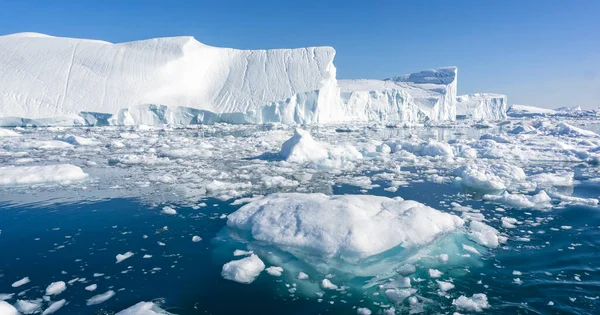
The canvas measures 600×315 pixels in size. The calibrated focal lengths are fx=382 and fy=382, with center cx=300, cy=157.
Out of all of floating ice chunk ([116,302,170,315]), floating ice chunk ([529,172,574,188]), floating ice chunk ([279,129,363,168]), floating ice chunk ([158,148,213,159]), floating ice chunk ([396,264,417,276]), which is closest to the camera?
floating ice chunk ([116,302,170,315])

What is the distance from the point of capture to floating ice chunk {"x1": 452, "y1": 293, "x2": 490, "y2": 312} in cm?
328

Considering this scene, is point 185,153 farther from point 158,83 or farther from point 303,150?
point 158,83

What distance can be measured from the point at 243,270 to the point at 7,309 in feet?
6.50

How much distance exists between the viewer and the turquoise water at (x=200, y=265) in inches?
133

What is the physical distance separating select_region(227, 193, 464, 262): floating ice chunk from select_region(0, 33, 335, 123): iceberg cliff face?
2404cm

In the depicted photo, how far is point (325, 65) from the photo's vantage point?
30547 mm

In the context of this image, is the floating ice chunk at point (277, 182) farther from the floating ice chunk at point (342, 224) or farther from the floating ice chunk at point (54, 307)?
the floating ice chunk at point (54, 307)

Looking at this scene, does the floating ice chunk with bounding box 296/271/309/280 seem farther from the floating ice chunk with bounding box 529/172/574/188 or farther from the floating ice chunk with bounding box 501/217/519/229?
the floating ice chunk with bounding box 529/172/574/188

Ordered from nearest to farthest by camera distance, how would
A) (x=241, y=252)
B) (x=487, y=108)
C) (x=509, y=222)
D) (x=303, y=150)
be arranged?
(x=241, y=252) < (x=509, y=222) < (x=303, y=150) < (x=487, y=108)

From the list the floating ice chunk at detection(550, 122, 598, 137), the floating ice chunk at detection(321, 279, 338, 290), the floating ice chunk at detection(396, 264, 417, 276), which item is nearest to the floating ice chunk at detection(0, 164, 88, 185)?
the floating ice chunk at detection(321, 279, 338, 290)

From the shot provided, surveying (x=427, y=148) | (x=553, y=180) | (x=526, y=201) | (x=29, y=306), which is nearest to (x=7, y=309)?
(x=29, y=306)

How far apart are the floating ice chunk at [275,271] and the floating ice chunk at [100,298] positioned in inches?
58.3

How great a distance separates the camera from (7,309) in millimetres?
3135

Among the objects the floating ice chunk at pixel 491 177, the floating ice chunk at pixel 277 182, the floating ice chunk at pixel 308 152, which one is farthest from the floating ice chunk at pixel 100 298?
the floating ice chunk at pixel 308 152
